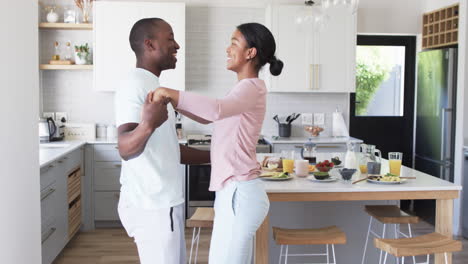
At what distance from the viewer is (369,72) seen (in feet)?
21.6

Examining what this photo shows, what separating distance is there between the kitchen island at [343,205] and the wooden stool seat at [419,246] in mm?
167

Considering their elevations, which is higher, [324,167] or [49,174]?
[324,167]

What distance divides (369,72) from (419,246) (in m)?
3.98

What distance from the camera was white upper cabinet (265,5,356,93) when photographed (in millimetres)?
5695

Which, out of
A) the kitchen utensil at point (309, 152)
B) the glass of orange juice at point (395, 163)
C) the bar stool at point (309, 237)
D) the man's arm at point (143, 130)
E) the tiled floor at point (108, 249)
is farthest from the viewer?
the tiled floor at point (108, 249)

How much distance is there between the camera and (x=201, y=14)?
5.98m

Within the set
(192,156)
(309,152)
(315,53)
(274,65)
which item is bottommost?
(309,152)

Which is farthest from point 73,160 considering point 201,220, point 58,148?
point 201,220

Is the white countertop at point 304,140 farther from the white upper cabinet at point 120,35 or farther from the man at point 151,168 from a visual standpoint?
the man at point 151,168

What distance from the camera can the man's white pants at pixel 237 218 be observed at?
2.08 meters

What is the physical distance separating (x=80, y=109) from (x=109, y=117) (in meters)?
0.33

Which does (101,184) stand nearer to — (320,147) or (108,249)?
(108,249)

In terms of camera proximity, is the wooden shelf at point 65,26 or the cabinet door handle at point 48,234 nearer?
the cabinet door handle at point 48,234

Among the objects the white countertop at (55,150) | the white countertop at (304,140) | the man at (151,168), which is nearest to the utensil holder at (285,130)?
the white countertop at (304,140)
